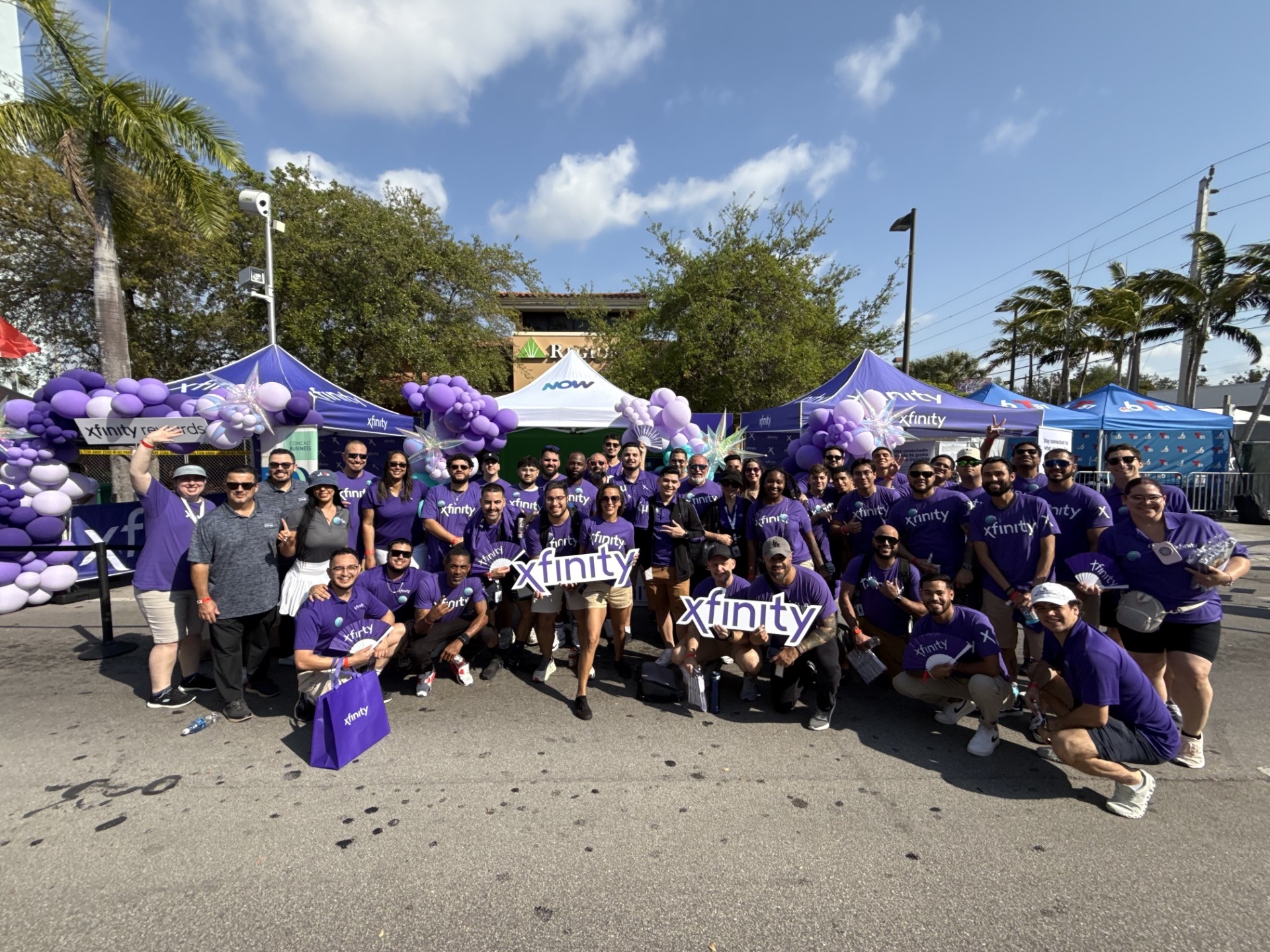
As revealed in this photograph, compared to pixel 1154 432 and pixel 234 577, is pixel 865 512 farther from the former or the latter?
pixel 1154 432

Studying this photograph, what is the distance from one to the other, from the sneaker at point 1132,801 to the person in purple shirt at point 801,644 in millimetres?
1467

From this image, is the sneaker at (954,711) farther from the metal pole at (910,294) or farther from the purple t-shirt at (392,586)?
the metal pole at (910,294)

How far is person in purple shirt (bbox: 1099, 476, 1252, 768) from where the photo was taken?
3.37 meters

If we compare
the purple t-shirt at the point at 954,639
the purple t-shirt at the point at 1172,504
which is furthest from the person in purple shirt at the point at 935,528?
the purple t-shirt at the point at 1172,504

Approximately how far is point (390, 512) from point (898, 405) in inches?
288

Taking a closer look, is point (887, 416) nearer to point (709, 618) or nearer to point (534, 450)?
point (709, 618)

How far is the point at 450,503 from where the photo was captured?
17.0 ft

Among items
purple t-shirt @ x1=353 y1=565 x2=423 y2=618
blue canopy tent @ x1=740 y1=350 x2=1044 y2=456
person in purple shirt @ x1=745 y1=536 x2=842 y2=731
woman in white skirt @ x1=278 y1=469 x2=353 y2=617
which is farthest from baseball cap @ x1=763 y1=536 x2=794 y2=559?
blue canopy tent @ x1=740 y1=350 x2=1044 y2=456

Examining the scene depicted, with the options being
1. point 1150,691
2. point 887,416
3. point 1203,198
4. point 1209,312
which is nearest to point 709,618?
point 1150,691

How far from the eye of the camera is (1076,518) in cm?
438

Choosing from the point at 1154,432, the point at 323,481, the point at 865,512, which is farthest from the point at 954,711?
the point at 1154,432

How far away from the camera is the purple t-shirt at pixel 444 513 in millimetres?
5082

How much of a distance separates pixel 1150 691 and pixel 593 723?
3146 mm

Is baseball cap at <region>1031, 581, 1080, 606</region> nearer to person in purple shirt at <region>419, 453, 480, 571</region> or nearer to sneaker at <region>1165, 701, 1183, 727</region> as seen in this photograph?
sneaker at <region>1165, 701, 1183, 727</region>
